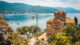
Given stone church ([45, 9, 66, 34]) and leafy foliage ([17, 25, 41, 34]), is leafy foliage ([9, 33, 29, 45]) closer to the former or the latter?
stone church ([45, 9, 66, 34])

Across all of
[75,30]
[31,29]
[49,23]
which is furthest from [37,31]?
[75,30]

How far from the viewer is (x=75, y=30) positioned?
6.11m

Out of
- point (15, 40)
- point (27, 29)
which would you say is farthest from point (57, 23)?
point (27, 29)

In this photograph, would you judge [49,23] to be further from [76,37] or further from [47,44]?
[76,37]

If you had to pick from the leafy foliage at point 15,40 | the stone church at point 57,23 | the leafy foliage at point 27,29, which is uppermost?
the stone church at point 57,23

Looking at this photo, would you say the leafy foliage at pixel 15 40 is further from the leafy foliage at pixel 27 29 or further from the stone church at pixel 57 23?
the leafy foliage at pixel 27 29

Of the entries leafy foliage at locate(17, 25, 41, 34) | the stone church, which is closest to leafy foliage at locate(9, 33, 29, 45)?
the stone church

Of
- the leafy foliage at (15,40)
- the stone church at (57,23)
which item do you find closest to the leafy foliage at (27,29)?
the stone church at (57,23)

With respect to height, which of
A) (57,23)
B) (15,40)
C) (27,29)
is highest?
(57,23)

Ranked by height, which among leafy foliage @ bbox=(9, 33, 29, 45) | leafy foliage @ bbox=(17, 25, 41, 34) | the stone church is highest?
the stone church

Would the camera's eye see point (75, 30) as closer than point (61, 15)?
Yes

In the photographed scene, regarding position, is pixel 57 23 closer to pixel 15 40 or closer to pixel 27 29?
pixel 15 40

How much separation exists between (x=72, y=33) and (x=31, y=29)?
6.66 meters

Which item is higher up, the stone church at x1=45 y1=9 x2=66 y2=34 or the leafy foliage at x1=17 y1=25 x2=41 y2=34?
the stone church at x1=45 y1=9 x2=66 y2=34
